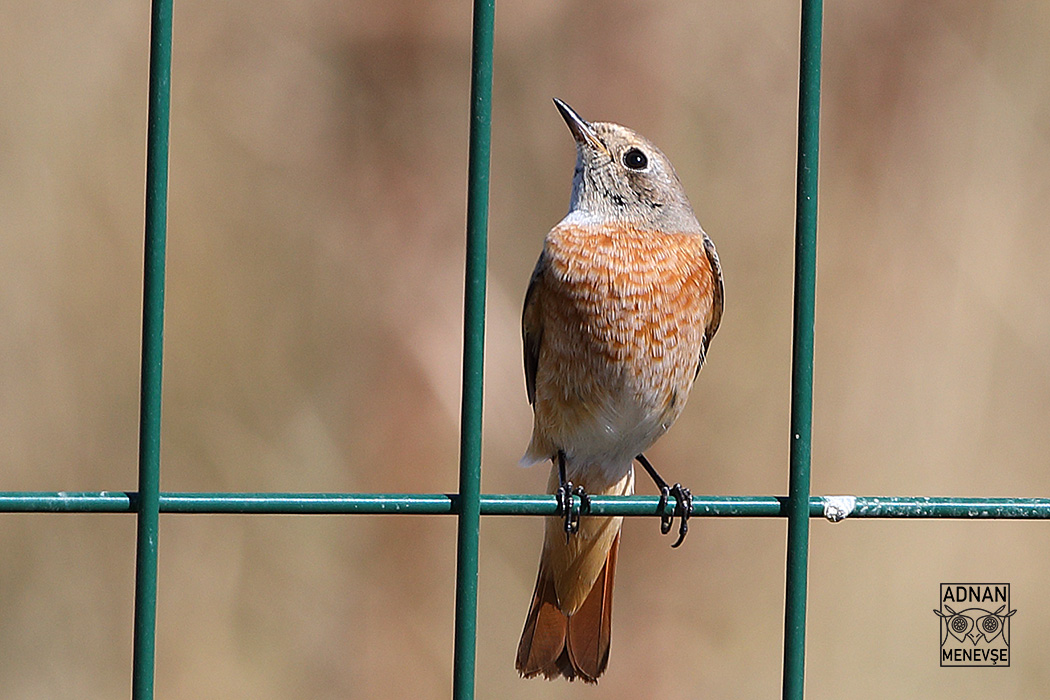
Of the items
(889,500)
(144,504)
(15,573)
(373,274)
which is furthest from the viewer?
(373,274)

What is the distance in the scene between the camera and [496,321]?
5512mm

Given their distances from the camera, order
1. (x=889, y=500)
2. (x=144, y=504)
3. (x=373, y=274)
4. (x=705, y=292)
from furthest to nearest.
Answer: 1. (x=373, y=274)
2. (x=705, y=292)
3. (x=889, y=500)
4. (x=144, y=504)

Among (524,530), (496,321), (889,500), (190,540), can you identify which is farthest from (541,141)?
(889,500)

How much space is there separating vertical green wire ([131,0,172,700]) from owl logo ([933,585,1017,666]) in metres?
3.36

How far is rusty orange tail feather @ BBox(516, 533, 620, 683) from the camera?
378 cm

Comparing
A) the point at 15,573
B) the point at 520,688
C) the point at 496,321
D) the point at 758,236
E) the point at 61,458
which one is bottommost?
the point at 520,688

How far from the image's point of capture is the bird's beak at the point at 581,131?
14.5 feet

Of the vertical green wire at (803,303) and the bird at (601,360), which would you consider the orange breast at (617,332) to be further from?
the vertical green wire at (803,303)

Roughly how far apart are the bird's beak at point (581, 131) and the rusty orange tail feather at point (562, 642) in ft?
4.56

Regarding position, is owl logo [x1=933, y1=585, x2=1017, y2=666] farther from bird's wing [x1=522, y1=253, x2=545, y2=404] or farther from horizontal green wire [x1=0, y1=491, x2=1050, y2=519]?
horizontal green wire [x1=0, y1=491, x2=1050, y2=519]

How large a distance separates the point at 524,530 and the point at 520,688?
662 mm

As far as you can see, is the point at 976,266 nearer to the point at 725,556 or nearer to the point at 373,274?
the point at 725,556

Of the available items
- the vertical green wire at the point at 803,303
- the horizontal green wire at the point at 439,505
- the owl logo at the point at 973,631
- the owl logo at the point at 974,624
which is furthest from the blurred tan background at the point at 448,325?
the vertical green wire at the point at 803,303

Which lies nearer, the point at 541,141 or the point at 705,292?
the point at 705,292
